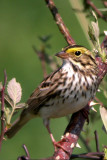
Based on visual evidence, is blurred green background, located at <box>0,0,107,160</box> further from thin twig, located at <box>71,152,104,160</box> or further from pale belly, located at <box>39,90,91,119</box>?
thin twig, located at <box>71,152,104,160</box>

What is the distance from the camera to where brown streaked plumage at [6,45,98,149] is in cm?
280

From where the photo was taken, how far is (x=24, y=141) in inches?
207

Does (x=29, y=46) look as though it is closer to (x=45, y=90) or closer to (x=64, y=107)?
(x=45, y=90)

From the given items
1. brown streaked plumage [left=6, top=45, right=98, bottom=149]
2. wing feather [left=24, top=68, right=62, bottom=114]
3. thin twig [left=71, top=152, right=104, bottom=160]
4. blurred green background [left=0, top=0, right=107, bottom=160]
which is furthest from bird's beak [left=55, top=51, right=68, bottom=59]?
blurred green background [left=0, top=0, right=107, bottom=160]

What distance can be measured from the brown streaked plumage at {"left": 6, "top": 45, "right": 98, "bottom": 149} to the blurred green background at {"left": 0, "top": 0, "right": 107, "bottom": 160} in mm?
2148

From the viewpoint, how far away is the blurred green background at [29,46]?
5.30 meters

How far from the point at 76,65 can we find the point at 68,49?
23 cm

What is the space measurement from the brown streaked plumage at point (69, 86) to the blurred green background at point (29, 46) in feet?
7.05

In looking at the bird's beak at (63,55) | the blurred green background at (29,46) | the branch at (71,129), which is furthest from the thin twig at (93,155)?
the blurred green background at (29,46)

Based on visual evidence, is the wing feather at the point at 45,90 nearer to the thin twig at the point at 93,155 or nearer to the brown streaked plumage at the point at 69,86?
the brown streaked plumage at the point at 69,86

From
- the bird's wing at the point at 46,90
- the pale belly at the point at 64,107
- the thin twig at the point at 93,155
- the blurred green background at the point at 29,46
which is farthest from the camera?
the blurred green background at the point at 29,46

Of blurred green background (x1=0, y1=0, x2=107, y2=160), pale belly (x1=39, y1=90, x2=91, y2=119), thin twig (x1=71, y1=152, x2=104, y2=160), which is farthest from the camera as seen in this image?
blurred green background (x1=0, y1=0, x2=107, y2=160)

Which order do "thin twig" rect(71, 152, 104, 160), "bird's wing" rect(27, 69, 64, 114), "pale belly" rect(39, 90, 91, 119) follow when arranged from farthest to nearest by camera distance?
"bird's wing" rect(27, 69, 64, 114) → "pale belly" rect(39, 90, 91, 119) → "thin twig" rect(71, 152, 104, 160)

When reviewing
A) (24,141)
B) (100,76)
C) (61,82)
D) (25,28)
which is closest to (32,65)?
(25,28)
